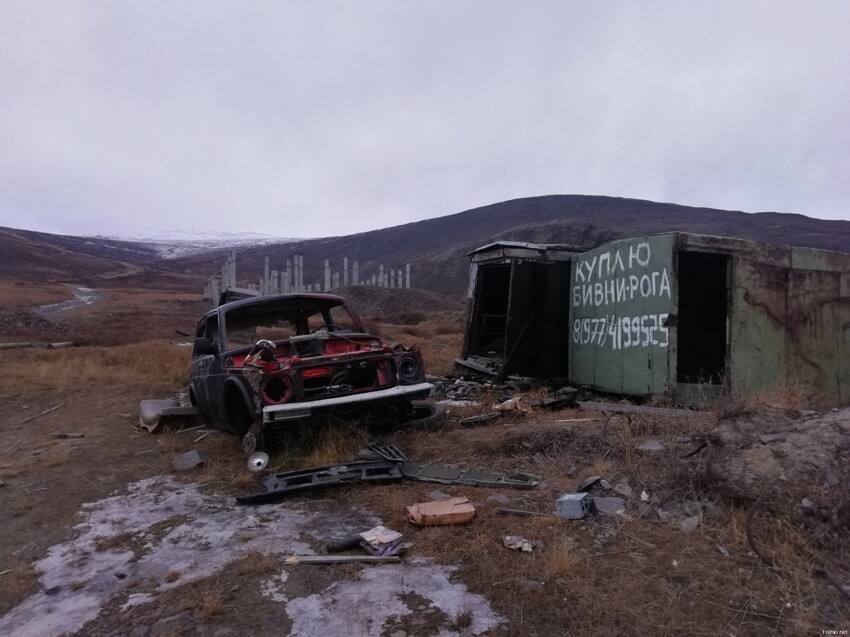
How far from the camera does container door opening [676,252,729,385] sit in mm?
10102

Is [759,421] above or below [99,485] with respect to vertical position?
above

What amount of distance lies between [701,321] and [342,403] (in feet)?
24.6

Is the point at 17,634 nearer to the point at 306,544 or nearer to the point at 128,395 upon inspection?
the point at 306,544

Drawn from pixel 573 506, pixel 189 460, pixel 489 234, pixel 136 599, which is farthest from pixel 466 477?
pixel 489 234

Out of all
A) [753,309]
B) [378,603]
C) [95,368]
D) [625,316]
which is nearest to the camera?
[378,603]

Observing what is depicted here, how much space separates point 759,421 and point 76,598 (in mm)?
5015

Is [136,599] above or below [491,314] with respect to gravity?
below

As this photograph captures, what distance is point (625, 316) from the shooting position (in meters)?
8.55

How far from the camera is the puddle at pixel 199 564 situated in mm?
2949

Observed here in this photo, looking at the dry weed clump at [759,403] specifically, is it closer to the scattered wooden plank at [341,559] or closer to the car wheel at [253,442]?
the scattered wooden plank at [341,559]

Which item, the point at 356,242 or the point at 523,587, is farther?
the point at 356,242

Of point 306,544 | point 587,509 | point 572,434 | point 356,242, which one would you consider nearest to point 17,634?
point 306,544

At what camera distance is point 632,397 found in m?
8.49

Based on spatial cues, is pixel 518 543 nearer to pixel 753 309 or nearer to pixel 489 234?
pixel 753 309
